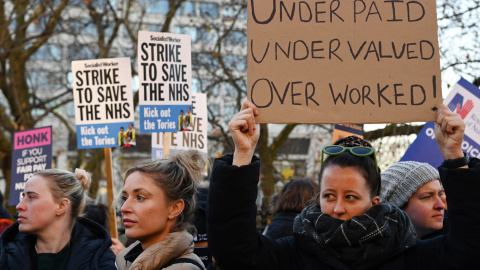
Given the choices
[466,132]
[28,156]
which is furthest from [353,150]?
[28,156]

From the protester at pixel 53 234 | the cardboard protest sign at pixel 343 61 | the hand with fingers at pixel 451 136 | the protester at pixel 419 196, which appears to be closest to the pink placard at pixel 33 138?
the protester at pixel 53 234

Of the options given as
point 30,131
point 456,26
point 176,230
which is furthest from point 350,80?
point 456,26

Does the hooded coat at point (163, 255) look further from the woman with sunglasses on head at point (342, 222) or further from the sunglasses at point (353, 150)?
the sunglasses at point (353, 150)

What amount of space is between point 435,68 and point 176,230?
1.59 meters

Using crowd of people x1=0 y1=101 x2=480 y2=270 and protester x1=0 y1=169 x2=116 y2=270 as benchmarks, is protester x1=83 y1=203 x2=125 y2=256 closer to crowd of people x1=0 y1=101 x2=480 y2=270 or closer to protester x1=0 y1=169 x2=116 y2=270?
protester x1=0 y1=169 x2=116 y2=270

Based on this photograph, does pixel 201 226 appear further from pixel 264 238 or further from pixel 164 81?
pixel 164 81

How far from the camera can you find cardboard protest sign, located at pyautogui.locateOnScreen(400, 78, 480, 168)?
5.91 metres

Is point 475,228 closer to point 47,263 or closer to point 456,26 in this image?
point 47,263

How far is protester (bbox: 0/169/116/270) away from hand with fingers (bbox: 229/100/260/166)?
67.9 inches

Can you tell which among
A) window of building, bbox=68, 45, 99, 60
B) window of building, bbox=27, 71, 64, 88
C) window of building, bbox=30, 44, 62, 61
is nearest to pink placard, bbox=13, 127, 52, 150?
window of building, bbox=68, 45, 99, 60

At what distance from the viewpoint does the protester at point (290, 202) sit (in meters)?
5.04

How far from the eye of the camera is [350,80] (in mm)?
3119

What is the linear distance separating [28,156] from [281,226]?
4.06 metres

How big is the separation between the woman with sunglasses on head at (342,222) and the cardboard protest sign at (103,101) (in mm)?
4354
